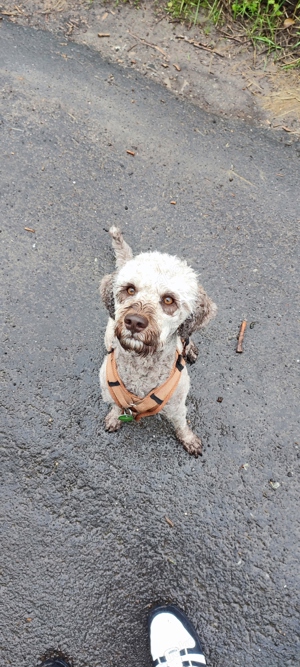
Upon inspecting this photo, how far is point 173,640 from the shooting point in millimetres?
3139

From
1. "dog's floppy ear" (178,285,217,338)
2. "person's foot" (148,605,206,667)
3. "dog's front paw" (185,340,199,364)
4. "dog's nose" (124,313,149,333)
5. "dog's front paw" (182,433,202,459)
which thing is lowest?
"person's foot" (148,605,206,667)

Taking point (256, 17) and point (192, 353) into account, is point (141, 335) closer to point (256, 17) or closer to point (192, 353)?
point (192, 353)

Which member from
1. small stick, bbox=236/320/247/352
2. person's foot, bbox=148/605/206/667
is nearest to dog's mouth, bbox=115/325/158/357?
small stick, bbox=236/320/247/352

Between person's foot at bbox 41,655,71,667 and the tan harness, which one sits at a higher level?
the tan harness

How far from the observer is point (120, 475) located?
3604 millimetres

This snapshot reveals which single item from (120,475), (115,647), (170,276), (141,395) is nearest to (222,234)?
(170,276)

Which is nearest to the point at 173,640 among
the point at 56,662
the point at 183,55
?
the point at 56,662

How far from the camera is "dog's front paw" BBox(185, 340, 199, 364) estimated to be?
3783mm

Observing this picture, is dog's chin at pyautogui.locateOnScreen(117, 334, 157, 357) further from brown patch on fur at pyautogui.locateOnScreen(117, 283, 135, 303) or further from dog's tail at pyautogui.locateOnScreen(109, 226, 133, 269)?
dog's tail at pyautogui.locateOnScreen(109, 226, 133, 269)

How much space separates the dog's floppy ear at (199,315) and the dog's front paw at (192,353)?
840mm

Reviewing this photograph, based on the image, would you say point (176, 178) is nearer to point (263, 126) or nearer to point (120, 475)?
point (263, 126)

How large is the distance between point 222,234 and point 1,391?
2614 millimetres

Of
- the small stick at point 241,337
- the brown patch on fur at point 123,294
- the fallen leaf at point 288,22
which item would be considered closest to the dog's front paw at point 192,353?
the small stick at point 241,337

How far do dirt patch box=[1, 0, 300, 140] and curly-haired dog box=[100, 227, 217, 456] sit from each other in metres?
2.59
